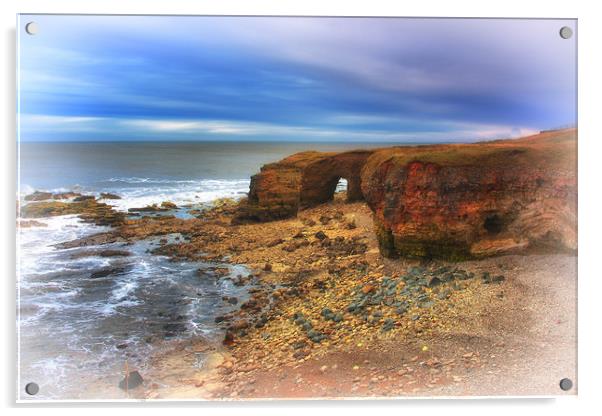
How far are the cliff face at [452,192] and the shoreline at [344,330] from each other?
122mm

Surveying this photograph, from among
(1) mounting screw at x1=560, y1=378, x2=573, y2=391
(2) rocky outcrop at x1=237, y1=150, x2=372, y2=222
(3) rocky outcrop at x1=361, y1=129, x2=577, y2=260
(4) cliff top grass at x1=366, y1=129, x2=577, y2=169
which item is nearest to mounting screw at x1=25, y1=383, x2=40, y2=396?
(2) rocky outcrop at x1=237, y1=150, x2=372, y2=222

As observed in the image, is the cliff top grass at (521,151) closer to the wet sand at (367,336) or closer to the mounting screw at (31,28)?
the wet sand at (367,336)

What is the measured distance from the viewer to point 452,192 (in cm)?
281

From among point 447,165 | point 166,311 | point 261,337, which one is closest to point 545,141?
point 447,165

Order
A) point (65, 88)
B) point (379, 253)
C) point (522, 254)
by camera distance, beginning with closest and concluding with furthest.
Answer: point (65, 88)
point (522, 254)
point (379, 253)

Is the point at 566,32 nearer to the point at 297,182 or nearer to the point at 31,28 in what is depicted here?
the point at 297,182

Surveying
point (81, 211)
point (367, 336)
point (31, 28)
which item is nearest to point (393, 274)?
point (367, 336)

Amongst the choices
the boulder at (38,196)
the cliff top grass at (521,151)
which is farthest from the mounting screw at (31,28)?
the cliff top grass at (521,151)

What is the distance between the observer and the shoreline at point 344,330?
2584 mm

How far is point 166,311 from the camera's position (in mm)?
2695

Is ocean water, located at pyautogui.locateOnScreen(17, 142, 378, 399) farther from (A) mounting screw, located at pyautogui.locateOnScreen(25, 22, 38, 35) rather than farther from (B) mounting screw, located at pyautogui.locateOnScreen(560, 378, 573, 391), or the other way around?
(B) mounting screw, located at pyautogui.locateOnScreen(560, 378, 573, 391)

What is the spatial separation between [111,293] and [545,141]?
2800 mm

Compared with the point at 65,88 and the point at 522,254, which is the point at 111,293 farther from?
the point at 522,254

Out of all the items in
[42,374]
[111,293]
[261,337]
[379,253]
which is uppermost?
[379,253]
